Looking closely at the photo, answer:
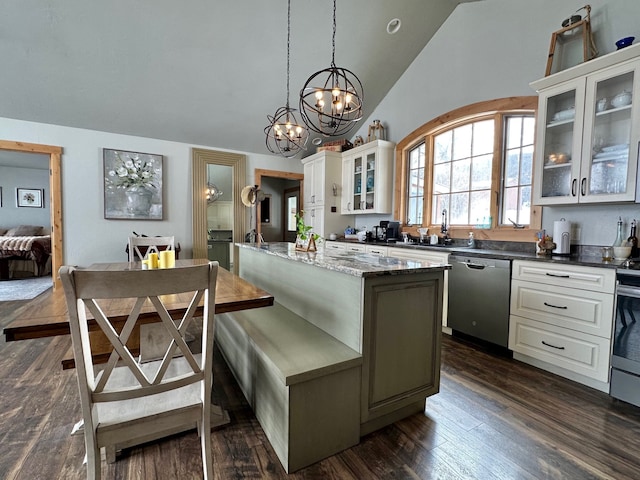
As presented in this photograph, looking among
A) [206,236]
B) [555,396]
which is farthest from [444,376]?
[206,236]

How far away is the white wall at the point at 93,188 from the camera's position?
414 cm

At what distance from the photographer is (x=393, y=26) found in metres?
3.62

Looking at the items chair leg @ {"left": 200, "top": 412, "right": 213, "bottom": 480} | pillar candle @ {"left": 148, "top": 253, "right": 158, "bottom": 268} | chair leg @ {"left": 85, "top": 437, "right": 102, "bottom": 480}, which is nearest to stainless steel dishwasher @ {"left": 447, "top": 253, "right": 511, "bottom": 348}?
chair leg @ {"left": 200, "top": 412, "right": 213, "bottom": 480}

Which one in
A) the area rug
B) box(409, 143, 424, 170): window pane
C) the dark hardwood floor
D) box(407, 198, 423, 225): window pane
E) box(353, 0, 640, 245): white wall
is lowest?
the dark hardwood floor

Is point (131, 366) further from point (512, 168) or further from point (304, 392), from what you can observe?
point (512, 168)

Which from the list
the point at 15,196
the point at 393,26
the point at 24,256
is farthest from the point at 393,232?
the point at 15,196

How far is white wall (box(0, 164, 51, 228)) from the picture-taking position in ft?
22.6

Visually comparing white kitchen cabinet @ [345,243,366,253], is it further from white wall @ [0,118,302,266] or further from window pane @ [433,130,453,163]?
white wall @ [0,118,302,266]

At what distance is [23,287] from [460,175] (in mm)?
6840

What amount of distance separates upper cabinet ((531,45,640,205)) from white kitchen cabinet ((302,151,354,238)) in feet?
9.87

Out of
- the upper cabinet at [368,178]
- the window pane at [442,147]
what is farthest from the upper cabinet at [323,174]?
the window pane at [442,147]

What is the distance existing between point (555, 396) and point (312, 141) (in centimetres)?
488

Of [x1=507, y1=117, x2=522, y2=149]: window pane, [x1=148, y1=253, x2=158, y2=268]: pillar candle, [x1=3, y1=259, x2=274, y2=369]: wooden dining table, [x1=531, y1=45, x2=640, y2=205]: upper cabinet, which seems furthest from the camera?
[x1=507, y1=117, x2=522, y2=149]: window pane

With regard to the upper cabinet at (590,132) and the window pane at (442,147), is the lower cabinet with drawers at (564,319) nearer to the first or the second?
the upper cabinet at (590,132)
